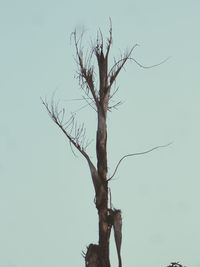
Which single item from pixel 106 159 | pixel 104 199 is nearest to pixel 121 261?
pixel 104 199

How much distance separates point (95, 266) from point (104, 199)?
1132 mm

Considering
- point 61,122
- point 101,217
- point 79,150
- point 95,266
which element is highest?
point 61,122

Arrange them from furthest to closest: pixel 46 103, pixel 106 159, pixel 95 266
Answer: pixel 46 103
pixel 106 159
pixel 95 266

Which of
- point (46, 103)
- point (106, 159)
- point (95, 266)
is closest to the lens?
point (95, 266)

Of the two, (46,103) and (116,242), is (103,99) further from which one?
(116,242)

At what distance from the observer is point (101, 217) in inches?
337

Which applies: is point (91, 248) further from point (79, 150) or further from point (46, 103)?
point (46, 103)

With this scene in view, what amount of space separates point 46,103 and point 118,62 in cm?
165

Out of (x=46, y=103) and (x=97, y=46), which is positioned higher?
(x=97, y=46)

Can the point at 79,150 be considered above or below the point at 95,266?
above

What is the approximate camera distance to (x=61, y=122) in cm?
941

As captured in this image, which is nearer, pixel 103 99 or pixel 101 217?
pixel 101 217

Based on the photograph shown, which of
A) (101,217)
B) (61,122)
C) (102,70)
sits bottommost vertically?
(101,217)

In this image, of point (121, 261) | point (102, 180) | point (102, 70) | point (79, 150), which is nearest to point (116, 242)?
point (121, 261)
